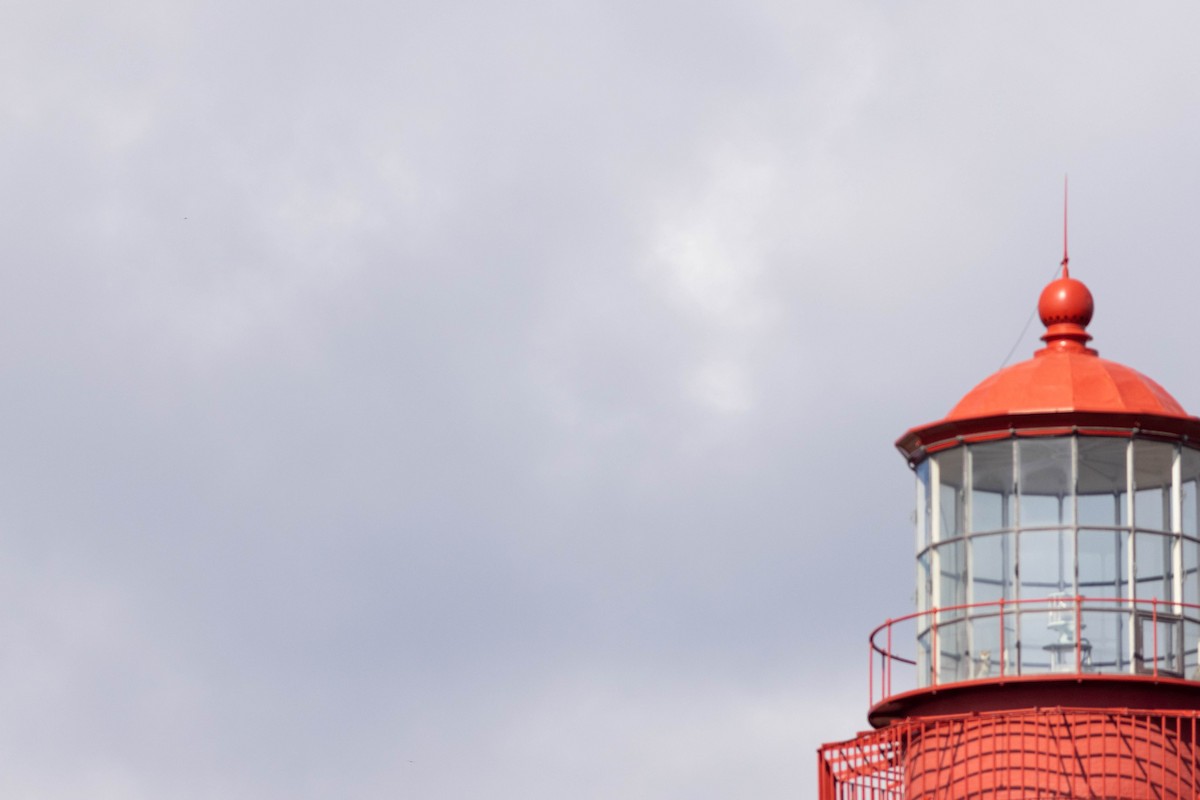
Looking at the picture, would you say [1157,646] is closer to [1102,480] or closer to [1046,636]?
[1046,636]

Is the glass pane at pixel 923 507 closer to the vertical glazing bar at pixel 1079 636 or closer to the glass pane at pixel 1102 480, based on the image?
the glass pane at pixel 1102 480

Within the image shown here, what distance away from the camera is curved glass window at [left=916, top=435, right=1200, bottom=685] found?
39.0 meters

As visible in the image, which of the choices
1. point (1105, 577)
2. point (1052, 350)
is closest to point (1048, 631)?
point (1105, 577)

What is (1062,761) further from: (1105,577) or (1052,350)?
(1052,350)

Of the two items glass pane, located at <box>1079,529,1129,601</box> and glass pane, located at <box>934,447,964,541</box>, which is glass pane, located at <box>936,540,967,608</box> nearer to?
glass pane, located at <box>934,447,964,541</box>

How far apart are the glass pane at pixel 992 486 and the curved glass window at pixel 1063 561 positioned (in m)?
0.01

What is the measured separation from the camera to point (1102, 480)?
3988 centimetres

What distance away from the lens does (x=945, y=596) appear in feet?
131

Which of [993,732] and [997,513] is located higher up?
[997,513]

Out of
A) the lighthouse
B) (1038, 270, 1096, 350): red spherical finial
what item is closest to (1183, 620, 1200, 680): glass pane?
the lighthouse

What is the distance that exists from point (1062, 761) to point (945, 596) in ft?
8.87

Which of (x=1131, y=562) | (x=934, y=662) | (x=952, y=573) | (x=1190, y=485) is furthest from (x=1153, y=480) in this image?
(x=934, y=662)

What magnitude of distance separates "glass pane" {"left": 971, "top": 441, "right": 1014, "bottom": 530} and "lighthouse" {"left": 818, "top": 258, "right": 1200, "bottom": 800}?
0.06 feet

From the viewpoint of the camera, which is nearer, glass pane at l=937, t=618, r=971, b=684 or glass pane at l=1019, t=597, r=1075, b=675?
glass pane at l=1019, t=597, r=1075, b=675
